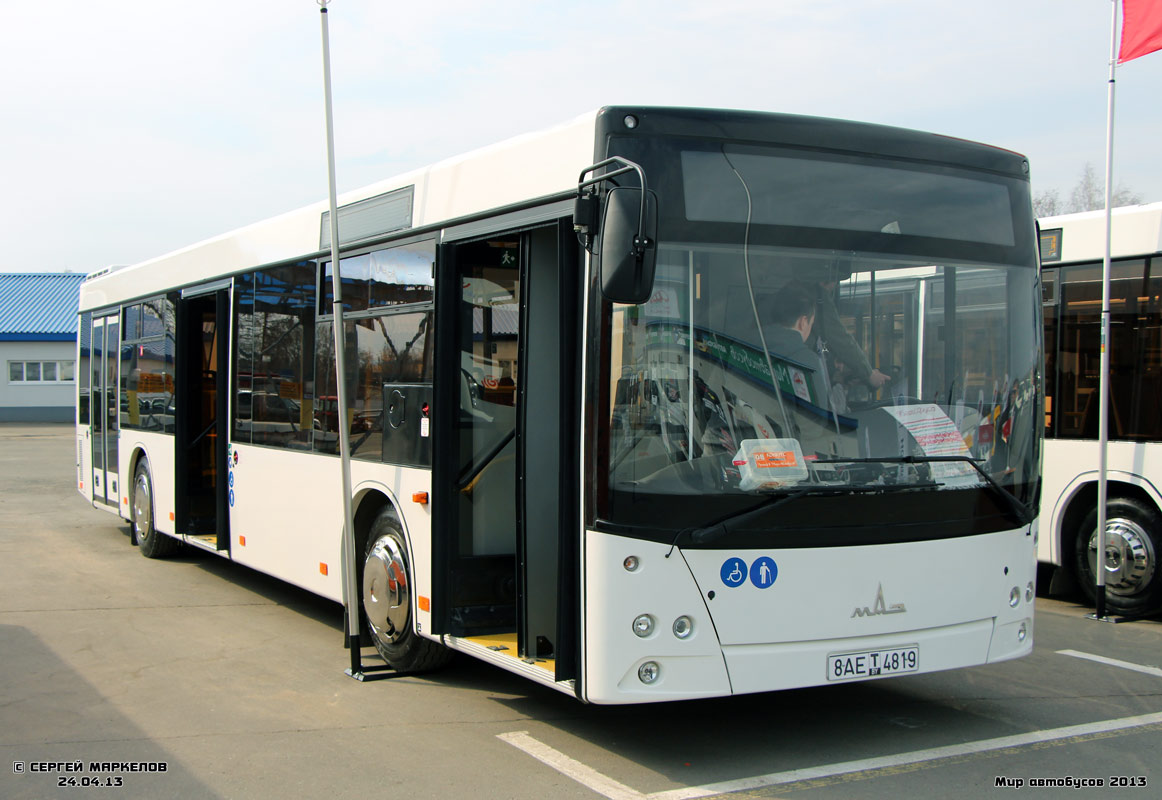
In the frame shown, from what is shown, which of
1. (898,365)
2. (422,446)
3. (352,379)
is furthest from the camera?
(352,379)

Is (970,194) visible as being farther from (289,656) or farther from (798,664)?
(289,656)

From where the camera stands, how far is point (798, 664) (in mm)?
5031

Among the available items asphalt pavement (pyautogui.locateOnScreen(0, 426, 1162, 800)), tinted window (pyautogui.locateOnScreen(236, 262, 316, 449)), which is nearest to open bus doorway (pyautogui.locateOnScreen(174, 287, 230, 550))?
tinted window (pyautogui.locateOnScreen(236, 262, 316, 449))

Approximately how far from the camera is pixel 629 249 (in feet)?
15.3

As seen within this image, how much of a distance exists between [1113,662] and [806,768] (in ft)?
11.4

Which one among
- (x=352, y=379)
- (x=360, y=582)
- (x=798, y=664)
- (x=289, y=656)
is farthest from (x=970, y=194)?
(x=289, y=656)

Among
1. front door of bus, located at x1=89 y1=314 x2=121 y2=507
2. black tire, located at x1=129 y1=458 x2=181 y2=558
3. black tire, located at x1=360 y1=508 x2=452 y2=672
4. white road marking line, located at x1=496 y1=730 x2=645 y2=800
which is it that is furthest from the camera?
front door of bus, located at x1=89 y1=314 x2=121 y2=507

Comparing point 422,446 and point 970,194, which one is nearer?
point 970,194

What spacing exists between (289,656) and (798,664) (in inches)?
158

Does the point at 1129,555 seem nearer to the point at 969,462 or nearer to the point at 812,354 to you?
the point at 969,462

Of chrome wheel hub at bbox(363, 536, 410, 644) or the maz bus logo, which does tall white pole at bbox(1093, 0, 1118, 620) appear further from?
chrome wheel hub at bbox(363, 536, 410, 644)

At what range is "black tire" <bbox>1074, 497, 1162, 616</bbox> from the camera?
8.80 meters

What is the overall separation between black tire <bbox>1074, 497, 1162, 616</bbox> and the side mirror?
240 inches

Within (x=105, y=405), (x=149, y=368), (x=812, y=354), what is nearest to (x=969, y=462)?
(x=812, y=354)
